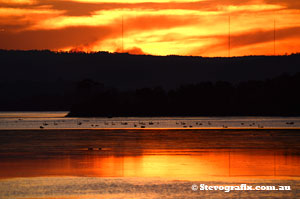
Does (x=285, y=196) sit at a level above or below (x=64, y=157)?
below

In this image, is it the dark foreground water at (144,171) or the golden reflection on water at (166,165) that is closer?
the dark foreground water at (144,171)

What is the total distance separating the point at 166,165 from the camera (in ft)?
105

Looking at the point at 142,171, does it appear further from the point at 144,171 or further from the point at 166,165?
the point at 166,165

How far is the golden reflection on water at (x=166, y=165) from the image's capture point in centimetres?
2848

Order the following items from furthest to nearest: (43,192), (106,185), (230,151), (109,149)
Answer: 1. (109,149)
2. (230,151)
3. (106,185)
4. (43,192)

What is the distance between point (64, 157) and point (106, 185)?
497 inches

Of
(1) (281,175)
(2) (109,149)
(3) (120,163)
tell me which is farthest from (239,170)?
(2) (109,149)

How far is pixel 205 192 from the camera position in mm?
22875

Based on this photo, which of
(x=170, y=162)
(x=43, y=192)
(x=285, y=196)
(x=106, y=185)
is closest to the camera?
(x=285, y=196)

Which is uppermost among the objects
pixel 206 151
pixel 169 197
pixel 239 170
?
pixel 206 151

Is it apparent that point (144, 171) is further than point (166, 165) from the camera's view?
No

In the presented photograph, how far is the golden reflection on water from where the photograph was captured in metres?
28.5

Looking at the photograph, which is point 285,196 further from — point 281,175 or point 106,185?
point 106,185

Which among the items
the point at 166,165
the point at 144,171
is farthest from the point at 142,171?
the point at 166,165
